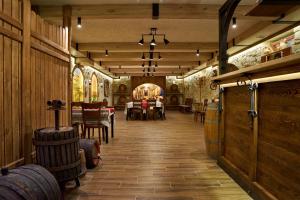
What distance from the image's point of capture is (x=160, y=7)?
5070 mm

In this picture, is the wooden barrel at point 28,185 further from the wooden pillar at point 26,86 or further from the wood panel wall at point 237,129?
the wood panel wall at point 237,129

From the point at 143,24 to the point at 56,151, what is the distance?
4494 mm

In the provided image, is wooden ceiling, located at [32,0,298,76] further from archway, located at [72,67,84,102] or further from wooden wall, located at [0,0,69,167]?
wooden wall, located at [0,0,69,167]

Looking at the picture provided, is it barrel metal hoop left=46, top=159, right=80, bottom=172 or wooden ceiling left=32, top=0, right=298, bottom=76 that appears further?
wooden ceiling left=32, top=0, right=298, bottom=76

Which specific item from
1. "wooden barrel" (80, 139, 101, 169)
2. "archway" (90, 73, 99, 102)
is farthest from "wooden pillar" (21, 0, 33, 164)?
"archway" (90, 73, 99, 102)

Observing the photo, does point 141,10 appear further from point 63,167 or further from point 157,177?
point 63,167

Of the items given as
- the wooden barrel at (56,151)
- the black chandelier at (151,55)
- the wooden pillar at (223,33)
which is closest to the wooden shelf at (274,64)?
the wooden pillar at (223,33)

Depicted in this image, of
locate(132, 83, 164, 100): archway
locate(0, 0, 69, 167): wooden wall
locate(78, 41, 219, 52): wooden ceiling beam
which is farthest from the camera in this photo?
locate(132, 83, 164, 100): archway

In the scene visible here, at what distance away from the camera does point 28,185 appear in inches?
82.0

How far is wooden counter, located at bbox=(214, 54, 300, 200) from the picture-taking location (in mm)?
2225

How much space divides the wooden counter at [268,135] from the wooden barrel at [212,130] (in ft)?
2.55

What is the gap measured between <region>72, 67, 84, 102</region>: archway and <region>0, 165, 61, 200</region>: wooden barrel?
8.78 m

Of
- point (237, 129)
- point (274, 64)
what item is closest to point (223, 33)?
point (237, 129)

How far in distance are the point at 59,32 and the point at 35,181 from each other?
9.39 feet
